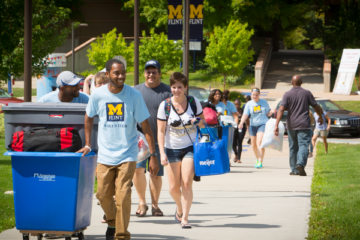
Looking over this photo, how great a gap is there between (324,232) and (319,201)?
1.85 m

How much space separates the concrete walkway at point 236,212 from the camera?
18.9ft

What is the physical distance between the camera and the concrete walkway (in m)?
5.75

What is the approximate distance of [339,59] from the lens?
3847cm

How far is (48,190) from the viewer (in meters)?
4.77

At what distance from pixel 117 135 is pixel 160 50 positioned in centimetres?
3261

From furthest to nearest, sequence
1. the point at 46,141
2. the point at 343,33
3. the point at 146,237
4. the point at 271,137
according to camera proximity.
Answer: the point at 343,33
the point at 271,137
the point at 146,237
the point at 46,141

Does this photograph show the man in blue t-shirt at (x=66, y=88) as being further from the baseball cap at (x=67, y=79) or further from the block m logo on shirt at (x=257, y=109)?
the block m logo on shirt at (x=257, y=109)

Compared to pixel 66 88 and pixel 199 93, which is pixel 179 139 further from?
pixel 199 93

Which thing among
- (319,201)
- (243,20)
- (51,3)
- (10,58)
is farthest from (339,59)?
(319,201)

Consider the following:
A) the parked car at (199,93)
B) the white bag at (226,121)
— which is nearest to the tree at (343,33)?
the parked car at (199,93)

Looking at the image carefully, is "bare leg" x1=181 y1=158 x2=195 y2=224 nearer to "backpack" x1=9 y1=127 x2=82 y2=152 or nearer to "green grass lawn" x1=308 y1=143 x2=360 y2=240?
"green grass lawn" x1=308 y1=143 x2=360 y2=240

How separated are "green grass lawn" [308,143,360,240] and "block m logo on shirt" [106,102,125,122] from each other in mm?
2314

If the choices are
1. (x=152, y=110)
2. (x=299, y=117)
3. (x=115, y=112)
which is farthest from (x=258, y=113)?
(x=115, y=112)

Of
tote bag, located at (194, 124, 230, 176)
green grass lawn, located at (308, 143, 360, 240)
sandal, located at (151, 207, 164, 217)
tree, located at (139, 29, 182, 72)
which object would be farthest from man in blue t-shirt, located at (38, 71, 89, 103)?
tree, located at (139, 29, 182, 72)
